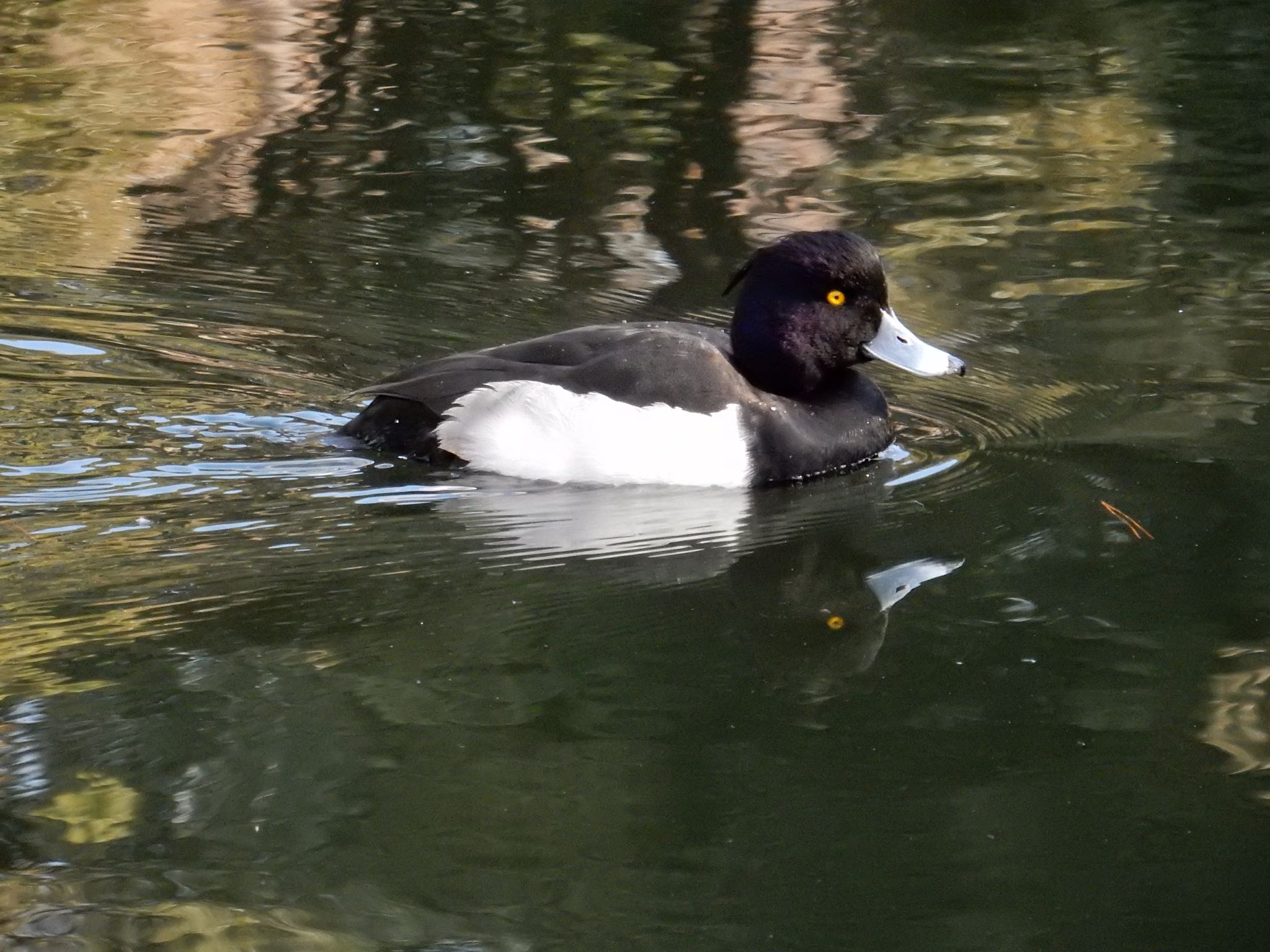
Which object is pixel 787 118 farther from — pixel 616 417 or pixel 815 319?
pixel 616 417

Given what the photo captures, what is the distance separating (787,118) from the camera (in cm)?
1073

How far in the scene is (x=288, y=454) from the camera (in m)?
6.29

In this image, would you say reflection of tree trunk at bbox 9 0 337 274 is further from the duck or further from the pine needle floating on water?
the pine needle floating on water

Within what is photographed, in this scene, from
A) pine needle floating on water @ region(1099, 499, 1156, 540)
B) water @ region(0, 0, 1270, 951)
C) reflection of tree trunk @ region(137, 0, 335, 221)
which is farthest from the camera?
reflection of tree trunk @ region(137, 0, 335, 221)

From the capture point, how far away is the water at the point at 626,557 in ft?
11.8

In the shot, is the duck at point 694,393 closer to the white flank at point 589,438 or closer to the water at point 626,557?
the white flank at point 589,438

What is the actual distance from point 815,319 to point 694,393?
64 centimetres

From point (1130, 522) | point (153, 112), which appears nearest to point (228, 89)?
point (153, 112)

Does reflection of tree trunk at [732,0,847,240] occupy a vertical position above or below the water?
below

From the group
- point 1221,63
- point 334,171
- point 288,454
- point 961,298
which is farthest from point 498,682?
point 1221,63

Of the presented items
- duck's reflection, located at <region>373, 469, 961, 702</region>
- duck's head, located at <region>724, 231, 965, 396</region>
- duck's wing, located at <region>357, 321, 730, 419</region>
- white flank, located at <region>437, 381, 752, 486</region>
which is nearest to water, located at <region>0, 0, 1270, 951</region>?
duck's reflection, located at <region>373, 469, 961, 702</region>

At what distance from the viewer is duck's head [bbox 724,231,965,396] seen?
639 cm

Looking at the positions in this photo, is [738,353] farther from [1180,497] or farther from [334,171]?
[334,171]

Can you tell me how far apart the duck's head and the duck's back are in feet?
0.46
